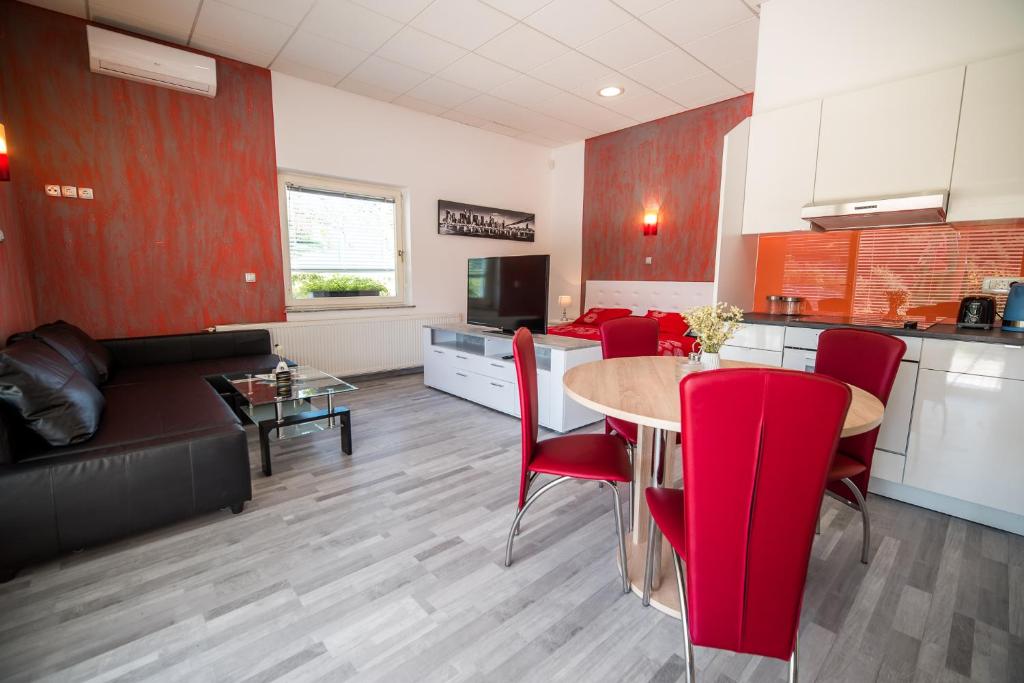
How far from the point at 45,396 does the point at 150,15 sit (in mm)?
3036

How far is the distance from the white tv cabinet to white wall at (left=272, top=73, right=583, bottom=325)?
1.00m

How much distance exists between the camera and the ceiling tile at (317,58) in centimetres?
358

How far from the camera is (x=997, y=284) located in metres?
2.50

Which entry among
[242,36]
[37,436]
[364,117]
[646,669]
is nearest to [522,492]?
[646,669]

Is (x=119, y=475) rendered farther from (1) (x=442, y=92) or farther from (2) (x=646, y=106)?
(2) (x=646, y=106)

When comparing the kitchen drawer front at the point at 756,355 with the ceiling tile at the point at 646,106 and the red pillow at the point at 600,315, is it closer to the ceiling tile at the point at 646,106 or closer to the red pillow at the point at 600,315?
the red pillow at the point at 600,315

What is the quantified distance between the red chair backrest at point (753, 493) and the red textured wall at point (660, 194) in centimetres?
431

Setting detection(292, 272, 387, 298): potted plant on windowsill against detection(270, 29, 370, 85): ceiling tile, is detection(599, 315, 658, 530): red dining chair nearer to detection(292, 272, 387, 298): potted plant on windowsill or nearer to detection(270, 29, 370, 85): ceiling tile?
detection(270, 29, 370, 85): ceiling tile

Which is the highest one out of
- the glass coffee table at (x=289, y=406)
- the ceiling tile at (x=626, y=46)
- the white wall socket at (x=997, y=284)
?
the ceiling tile at (x=626, y=46)

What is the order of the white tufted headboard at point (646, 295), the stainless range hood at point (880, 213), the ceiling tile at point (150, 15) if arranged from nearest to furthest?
the stainless range hood at point (880, 213), the ceiling tile at point (150, 15), the white tufted headboard at point (646, 295)

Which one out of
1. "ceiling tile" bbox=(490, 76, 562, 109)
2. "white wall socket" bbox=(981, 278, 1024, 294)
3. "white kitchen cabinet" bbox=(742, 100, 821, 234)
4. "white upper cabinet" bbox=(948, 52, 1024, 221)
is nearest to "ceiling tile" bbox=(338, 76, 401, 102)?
"ceiling tile" bbox=(490, 76, 562, 109)

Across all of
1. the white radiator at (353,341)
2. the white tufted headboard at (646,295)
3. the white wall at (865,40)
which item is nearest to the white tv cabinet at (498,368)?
the white radiator at (353,341)

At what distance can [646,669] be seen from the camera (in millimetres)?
1359

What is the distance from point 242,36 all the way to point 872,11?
436 cm
